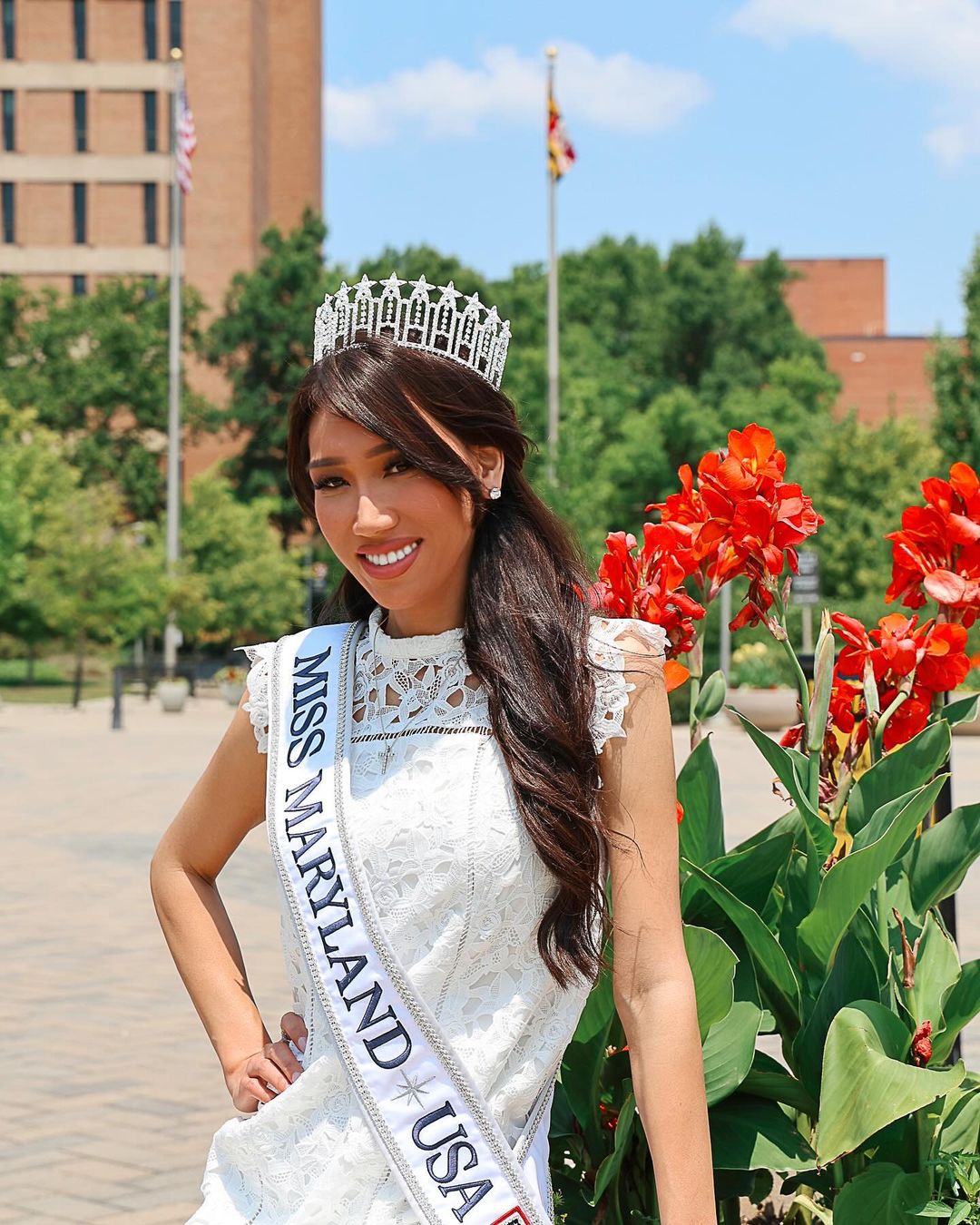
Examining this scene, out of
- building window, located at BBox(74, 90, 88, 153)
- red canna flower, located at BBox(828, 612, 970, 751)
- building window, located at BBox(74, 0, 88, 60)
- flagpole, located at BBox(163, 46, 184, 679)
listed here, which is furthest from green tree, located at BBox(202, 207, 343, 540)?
red canna flower, located at BBox(828, 612, 970, 751)

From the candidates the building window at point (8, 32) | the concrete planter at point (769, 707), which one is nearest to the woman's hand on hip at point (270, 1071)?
the concrete planter at point (769, 707)

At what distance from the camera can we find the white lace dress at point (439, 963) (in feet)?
5.83

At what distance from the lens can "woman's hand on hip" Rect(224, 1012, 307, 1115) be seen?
1.91 m

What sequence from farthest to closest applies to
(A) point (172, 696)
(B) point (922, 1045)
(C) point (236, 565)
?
(C) point (236, 565), (A) point (172, 696), (B) point (922, 1045)

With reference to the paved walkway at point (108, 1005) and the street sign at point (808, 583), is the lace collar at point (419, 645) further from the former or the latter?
the street sign at point (808, 583)

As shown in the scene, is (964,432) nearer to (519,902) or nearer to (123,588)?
(123,588)

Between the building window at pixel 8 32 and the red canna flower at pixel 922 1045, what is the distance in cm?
6199

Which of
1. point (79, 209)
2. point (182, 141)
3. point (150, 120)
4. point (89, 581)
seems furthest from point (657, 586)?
point (79, 209)

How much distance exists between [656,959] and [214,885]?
23.7 inches

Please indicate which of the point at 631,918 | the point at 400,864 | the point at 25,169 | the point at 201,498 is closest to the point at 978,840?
the point at 631,918

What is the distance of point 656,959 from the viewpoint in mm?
1790

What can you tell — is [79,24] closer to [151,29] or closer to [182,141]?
[151,29]

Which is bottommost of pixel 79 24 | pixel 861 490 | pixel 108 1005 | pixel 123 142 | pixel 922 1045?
pixel 108 1005

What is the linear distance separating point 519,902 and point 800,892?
37.0 inches
